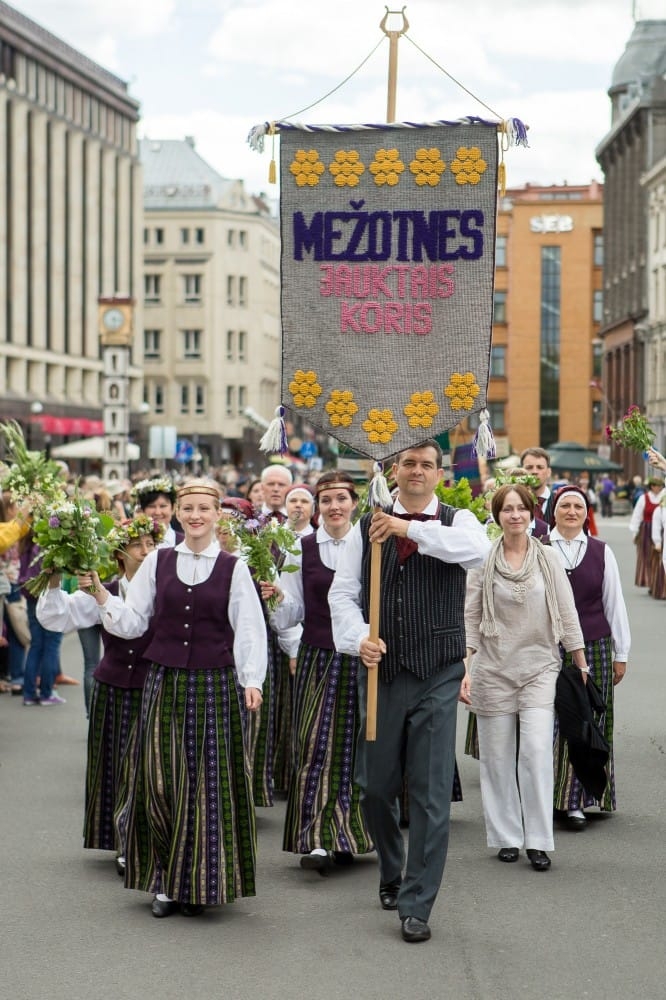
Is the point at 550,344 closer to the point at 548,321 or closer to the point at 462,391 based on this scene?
the point at 548,321

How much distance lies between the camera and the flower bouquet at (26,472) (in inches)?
406

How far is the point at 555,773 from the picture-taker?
28.9 ft

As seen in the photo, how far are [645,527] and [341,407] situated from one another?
775 inches


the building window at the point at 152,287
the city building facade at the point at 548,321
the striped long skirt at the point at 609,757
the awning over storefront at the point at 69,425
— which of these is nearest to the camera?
the striped long skirt at the point at 609,757

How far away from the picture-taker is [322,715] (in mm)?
8094

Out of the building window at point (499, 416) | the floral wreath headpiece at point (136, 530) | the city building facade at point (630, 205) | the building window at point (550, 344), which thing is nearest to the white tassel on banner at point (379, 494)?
the floral wreath headpiece at point (136, 530)

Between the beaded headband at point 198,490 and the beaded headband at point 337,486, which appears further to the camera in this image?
the beaded headband at point 337,486

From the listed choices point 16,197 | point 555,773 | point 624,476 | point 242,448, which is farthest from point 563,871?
point 242,448

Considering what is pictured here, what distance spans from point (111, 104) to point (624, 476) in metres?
32.0

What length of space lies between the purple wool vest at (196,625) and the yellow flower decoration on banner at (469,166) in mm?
1980

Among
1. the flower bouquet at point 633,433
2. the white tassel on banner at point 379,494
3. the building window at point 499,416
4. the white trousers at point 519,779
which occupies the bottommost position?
the white trousers at point 519,779

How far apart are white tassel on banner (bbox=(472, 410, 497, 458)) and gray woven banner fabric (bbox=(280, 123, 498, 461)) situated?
11 cm

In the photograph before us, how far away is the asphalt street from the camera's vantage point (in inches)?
235

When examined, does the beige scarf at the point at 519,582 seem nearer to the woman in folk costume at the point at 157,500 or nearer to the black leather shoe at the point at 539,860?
the black leather shoe at the point at 539,860
